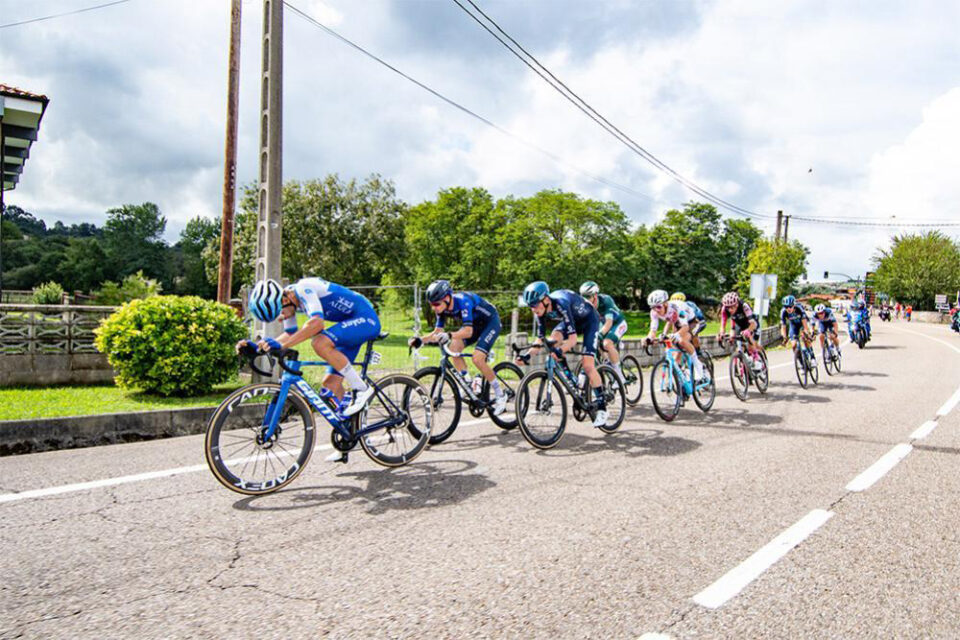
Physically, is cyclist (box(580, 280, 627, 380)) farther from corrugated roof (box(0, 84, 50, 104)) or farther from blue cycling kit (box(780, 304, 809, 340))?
corrugated roof (box(0, 84, 50, 104))

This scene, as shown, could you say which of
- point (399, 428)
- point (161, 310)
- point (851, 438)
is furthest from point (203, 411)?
point (851, 438)

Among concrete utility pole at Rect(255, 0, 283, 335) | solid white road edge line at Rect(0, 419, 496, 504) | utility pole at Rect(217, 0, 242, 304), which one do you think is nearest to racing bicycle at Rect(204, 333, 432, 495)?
solid white road edge line at Rect(0, 419, 496, 504)

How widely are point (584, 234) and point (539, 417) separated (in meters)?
48.6

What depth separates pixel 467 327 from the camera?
6809mm

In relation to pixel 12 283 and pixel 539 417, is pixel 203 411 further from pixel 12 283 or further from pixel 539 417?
pixel 12 283

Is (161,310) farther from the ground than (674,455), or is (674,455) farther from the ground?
(161,310)

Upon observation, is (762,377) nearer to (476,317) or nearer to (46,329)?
(476,317)

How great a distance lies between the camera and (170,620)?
8.86 ft

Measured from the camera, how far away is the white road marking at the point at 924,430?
24.1 ft

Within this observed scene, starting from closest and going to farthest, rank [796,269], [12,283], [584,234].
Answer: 1. [796,269]
2. [584,234]
3. [12,283]

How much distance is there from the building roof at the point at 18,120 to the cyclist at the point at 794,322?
661 inches

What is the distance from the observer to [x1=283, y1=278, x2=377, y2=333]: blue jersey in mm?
4898

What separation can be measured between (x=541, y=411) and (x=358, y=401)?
205 cm

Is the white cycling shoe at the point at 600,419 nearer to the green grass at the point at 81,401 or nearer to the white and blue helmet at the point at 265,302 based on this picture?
the white and blue helmet at the point at 265,302
